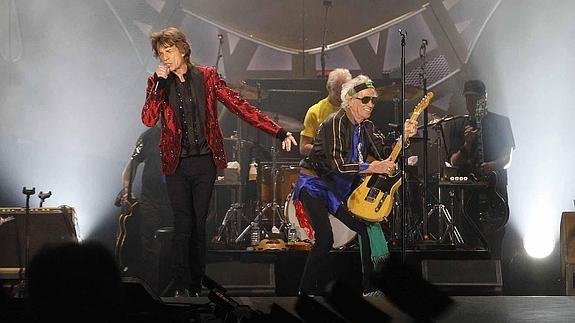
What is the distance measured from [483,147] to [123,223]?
343 centimetres

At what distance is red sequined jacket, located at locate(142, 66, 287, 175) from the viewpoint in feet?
17.5

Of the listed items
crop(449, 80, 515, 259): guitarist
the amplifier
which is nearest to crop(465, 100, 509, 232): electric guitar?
crop(449, 80, 515, 259): guitarist

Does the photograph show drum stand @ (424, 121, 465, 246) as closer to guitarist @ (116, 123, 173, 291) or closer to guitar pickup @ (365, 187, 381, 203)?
guitar pickup @ (365, 187, 381, 203)

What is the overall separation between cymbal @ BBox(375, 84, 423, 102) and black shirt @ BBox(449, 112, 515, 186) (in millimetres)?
557

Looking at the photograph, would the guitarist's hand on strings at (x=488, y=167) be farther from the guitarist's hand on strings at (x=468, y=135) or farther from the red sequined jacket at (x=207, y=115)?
the red sequined jacket at (x=207, y=115)

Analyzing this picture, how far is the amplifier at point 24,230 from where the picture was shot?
265 inches

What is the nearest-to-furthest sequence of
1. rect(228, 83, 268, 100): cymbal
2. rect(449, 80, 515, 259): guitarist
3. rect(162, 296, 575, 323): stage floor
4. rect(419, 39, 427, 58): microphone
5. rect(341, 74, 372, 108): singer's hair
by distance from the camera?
1. rect(162, 296, 575, 323): stage floor
2. rect(341, 74, 372, 108): singer's hair
3. rect(449, 80, 515, 259): guitarist
4. rect(419, 39, 427, 58): microphone
5. rect(228, 83, 268, 100): cymbal

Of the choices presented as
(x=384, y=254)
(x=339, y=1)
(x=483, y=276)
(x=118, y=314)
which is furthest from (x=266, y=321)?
(x=339, y=1)

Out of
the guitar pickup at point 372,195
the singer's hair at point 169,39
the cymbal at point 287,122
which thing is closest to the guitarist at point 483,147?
the cymbal at point 287,122

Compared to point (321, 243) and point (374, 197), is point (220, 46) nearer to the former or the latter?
point (374, 197)

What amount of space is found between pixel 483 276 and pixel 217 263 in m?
2.06

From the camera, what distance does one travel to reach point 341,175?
19.9ft

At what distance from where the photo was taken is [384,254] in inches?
233

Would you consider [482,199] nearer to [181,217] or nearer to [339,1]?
[339,1]
